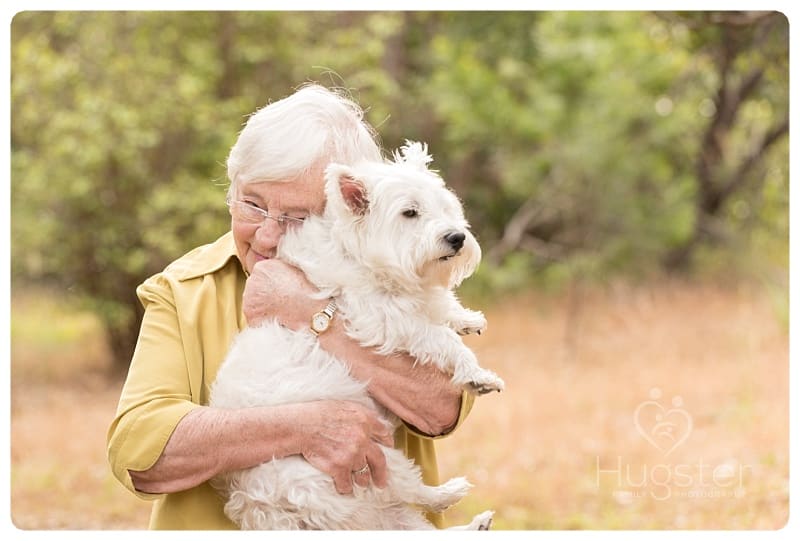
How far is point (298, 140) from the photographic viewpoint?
282 centimetres

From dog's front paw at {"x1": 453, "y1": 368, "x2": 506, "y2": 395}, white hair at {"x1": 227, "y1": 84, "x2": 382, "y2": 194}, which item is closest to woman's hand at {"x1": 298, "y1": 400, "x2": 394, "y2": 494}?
dog's front paw at {"x1": 453, "y1": 368, "x2": 506, "y2": 395}

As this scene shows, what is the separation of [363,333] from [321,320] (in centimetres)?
14

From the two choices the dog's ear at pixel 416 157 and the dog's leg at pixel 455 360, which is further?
the dog's ear at pixel 416 157

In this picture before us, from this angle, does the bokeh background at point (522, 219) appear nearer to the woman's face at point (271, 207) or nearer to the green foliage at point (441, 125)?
the green foliage at point (441, 125)

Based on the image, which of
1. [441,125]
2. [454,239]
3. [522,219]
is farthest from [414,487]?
[441,125]

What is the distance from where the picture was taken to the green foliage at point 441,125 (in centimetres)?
1033

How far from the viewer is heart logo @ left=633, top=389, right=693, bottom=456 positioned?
8.70 meters

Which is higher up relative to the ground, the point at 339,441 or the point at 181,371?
the point at 181,371

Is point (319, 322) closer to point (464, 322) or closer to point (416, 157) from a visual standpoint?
point (464, 322)

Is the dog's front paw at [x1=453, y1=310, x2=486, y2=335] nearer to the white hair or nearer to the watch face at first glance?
the watch face

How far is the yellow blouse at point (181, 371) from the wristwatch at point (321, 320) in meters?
0.23

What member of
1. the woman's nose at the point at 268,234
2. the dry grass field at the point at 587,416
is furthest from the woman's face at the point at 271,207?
the dry grass field at the point at 587,416
